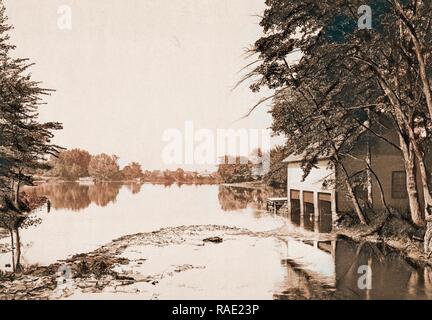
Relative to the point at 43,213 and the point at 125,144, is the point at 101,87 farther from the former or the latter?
the point at 43,213

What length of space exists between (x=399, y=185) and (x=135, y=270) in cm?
1563

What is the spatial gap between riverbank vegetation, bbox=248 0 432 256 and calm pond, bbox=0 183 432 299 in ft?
9.18

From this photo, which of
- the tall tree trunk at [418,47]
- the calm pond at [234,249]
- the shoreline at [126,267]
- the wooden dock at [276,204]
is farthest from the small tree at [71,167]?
the tall tree trunk at [418,47]

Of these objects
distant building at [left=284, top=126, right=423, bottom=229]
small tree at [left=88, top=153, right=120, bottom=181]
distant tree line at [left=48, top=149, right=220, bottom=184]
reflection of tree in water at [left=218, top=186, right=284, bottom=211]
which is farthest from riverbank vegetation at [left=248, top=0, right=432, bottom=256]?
small tree at [left=88, top=153, right=120, bottom=181]

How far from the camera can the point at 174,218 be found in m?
22.4

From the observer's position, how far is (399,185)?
2169 centimetres

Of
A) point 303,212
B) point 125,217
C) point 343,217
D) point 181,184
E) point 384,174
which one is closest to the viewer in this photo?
point 181,184

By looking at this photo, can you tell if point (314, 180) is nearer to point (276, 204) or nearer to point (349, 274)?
point (276, 204)

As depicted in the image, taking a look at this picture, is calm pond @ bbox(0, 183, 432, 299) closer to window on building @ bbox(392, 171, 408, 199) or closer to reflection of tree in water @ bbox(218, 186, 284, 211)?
reflection of tree in water @ bbox(218, 186, 284, 211)

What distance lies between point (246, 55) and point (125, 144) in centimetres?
596

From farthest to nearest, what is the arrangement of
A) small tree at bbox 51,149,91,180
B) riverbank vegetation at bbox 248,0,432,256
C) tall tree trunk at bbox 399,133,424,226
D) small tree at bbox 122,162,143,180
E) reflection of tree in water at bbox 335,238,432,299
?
small tree at bbox 51,149,91,180, small tree at bbox 122,162,143,180, tall tree trunk at bbox 399,133,424,226, riverbank vegetation at bbox 248,0,432,256, reflection of tree in water at bbox 335,238,432,299

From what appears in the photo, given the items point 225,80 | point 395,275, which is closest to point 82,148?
point 225,80

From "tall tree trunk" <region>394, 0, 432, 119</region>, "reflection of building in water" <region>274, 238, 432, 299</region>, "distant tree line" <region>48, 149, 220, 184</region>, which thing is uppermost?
"tall tree trunk" <region>394, 0, 432, 119</region>

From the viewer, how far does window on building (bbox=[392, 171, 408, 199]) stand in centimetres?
2152
